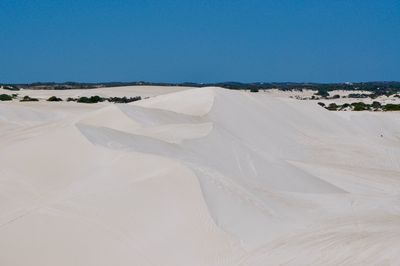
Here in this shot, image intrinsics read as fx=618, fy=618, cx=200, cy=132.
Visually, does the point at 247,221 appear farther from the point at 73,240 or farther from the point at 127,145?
the point at 127,145

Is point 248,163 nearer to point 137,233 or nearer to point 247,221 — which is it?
point 247,221

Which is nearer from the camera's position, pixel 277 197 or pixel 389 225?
pixel 389 225

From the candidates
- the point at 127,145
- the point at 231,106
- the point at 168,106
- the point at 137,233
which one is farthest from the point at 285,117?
the point at 137,233

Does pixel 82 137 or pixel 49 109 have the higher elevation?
pixel 82 137

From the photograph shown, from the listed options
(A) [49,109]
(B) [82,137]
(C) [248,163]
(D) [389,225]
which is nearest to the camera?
(D) [389,225]

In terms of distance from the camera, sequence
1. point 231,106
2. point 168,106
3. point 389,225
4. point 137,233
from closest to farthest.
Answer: point 137,233 < point 389,225 < point 231,106 < point 168,106

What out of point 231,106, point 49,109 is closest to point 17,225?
point 231,106
